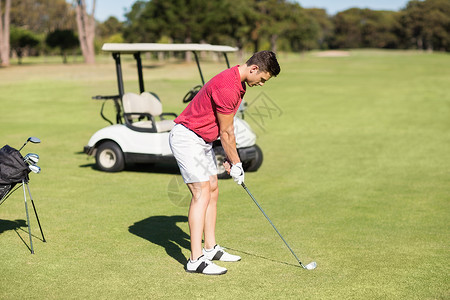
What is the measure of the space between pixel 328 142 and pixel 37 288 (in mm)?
8732

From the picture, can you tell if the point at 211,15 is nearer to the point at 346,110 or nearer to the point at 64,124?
Answer: the point at 346,110

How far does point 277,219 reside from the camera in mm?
5996

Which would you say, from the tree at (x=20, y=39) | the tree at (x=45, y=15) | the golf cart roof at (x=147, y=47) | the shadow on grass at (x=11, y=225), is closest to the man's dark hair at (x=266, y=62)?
the shadow on grass at (x=11, y=225)

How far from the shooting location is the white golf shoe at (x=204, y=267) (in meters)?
4.21

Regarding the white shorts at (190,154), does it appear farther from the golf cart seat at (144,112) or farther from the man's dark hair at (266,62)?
the golf cart seat at (144,112)

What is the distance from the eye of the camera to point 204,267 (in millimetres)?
4227

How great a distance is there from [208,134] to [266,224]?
5.99 feet

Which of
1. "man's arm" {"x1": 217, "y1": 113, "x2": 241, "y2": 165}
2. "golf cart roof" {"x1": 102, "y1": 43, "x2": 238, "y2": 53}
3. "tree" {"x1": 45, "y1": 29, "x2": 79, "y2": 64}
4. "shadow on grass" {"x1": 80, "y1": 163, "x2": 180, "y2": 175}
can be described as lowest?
"shadow on grass" {"x1": 80, "y1": 163, "x2": 180, "y2": 175}

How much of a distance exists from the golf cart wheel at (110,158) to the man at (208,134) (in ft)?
13.9

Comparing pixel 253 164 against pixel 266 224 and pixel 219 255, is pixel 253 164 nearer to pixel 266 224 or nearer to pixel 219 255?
pixel 266 224

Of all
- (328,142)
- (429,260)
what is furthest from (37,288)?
(328,142)

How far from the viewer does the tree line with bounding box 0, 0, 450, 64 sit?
49219mm

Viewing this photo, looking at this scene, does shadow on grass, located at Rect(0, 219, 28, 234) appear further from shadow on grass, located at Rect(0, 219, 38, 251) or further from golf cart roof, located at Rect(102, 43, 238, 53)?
golf cart roof, located at Rect(102, 43, 238, 53)

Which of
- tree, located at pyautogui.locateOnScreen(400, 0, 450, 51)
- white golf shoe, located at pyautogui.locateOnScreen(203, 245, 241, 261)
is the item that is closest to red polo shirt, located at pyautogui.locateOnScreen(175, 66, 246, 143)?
white golf shoe, located at pyautogui.locateOnScreen(203, 245, 241, 261)
